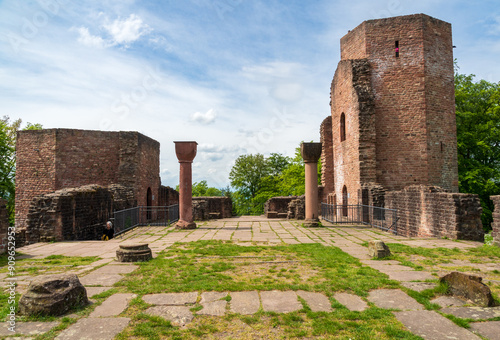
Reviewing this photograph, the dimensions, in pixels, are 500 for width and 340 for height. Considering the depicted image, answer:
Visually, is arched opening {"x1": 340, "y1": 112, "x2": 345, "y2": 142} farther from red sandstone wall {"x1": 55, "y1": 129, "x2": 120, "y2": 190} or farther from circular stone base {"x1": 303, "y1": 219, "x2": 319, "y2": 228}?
red sandstone wall {"x1": 55, "y1": 129, "x2": 120, "y2": 190}

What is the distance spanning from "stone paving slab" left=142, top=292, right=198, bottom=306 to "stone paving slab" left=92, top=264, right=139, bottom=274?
5.52 feet

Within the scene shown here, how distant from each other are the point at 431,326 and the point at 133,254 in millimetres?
5613

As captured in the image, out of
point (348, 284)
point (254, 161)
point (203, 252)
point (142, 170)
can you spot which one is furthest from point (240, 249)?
point (254, 161)

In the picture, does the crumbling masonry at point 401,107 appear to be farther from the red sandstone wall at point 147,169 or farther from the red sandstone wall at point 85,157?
the red sandstone wall at point 85,157

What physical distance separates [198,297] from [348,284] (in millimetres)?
2299

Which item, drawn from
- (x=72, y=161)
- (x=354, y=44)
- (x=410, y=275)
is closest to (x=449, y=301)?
(x=410, y=275)

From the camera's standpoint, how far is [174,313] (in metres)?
3.82

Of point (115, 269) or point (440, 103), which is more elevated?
point (440, 103)

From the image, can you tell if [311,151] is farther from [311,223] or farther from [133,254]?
[133,254]

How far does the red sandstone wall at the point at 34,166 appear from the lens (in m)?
18.8

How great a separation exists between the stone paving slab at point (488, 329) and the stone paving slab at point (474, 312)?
0.14 metres

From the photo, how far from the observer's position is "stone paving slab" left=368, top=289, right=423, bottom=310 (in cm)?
398

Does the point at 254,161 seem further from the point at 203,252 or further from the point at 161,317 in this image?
the point at 161,317

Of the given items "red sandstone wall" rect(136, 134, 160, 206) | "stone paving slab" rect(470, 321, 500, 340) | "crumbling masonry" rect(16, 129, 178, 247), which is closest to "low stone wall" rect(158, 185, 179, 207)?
"red sandstone wall" rect(136, 134, 160, 206)
